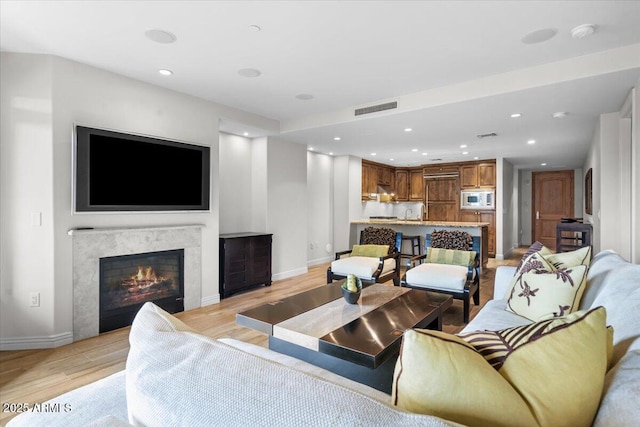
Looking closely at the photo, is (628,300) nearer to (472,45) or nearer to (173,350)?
(173,350)

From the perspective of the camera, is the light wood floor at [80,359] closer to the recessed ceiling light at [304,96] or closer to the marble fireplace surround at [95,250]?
the marble fireplace surround at [95,250]

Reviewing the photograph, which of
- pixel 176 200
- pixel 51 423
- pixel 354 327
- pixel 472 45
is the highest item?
pixel 472 45

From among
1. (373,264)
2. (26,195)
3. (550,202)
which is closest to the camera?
(26,195)

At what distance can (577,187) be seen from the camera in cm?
944

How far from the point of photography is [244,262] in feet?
15.8

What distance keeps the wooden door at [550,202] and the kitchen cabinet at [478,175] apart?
3339 millimetres

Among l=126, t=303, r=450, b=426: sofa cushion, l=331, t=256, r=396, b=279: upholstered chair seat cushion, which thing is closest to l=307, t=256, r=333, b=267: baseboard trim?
l=331, t=256, r=396, b=279: upholstered chair seat cushion

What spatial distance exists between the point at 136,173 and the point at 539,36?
3.91 m

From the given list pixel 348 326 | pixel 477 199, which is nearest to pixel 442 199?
pixel 477 199

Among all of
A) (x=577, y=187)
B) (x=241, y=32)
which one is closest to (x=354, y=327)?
(x=241, y=32)

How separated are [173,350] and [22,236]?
10.2ft

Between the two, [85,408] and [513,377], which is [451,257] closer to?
[513,377]

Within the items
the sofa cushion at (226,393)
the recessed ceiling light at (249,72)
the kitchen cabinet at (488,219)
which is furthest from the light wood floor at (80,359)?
the kitchen cabinet at (488,219)

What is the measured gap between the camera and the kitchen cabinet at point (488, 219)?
7762 millimetres
